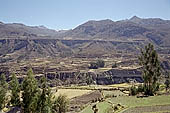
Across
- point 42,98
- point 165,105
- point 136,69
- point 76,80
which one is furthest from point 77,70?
point 165,105

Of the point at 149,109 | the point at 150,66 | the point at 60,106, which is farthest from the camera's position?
the point at 60,106

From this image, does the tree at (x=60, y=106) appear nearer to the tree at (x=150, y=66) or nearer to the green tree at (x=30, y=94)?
the green tree at (x=30, y=94)

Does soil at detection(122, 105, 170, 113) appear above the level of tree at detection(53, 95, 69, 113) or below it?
above

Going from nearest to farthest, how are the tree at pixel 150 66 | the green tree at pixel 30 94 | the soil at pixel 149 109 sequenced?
1. the soil at pixel 149 109
2. the green tree at pixel 30 94
3. the tree at pixel 150 66

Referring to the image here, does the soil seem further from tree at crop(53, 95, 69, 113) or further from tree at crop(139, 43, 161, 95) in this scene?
tree at crop(53, 95, 69, 113)

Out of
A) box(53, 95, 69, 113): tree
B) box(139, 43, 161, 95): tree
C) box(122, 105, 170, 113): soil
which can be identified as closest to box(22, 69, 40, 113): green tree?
box(53, 95, 69, 113): tree

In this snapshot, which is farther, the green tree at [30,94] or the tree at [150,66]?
the tree at [150,66]

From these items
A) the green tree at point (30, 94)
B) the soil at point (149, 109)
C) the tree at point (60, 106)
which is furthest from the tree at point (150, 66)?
the green tree at point (30, 94)

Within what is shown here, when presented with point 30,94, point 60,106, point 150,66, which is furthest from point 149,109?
point 60,106

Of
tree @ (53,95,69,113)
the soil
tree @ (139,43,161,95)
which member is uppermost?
tree @ (139,43,161,95)

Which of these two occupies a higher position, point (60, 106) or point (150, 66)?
point (150, 66)

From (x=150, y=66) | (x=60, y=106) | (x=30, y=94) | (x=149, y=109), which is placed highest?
(x=150, y=66)

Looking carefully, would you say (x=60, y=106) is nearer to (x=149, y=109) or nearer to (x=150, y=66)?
(x=150, y=66)

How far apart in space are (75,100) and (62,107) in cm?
1403
